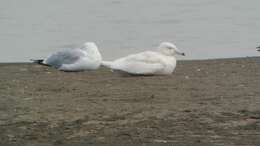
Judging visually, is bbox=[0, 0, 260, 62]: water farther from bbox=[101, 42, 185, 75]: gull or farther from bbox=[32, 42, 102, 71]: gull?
bbox=[101, 42, 185, 75]: gull

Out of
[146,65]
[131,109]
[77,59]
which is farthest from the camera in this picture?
[77,59]

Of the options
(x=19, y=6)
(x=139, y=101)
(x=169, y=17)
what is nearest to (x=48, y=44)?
(x=169, y=17)

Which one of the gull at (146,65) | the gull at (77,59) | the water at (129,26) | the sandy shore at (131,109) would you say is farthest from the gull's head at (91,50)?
the water at (129,26)

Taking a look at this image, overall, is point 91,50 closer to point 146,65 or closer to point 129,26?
point 146,65

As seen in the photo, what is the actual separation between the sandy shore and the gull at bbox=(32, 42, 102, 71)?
35 cm

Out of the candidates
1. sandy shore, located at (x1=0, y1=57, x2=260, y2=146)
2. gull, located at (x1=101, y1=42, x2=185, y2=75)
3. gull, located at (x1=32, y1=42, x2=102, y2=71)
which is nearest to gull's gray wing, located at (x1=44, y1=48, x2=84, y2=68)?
gull, located at (x1=32, y1=42, x2=102, y2=71)

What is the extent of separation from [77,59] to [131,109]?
10.6ft

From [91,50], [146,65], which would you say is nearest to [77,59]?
[91,50]

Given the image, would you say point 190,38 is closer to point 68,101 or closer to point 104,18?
point 104,18

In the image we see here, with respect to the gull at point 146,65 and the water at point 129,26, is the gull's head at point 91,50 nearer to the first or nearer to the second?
the gull at point 146,65

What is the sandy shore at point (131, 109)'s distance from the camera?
6.24 metres

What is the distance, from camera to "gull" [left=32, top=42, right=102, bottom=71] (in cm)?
1023

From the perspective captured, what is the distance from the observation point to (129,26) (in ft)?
52.0

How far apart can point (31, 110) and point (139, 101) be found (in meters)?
0.99
